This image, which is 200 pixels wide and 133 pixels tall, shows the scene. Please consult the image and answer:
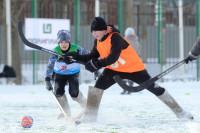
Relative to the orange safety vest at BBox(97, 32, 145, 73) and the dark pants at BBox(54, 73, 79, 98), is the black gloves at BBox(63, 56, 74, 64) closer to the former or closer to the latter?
the orange safety vest at BBox(97, 32, 145, 73)

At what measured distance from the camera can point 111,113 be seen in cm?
619

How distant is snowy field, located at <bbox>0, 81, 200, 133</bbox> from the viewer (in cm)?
477

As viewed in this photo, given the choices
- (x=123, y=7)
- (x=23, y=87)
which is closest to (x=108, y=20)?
(x=123, y=7)

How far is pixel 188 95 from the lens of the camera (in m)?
8.76

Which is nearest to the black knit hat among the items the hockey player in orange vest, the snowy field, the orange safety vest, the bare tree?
the hockey player in orange vest

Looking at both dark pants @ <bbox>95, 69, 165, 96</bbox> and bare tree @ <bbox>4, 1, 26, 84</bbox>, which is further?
bare tree @ <bbox>4, 1, 26, 84</bbox>

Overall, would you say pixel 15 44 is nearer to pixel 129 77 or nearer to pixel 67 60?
pixel 67 60

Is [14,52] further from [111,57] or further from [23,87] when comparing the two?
[111,57]

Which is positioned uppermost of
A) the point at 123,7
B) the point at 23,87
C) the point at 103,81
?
the point at 123,7

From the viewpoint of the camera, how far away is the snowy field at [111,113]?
4.77 m

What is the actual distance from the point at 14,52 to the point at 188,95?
5.43 meters

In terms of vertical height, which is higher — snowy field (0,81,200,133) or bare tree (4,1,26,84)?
bare tree (4,1,26,84)

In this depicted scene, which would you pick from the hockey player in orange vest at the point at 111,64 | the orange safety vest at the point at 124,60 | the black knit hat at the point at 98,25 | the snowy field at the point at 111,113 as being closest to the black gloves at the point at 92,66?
the hockey player in orange vest at the point at 111,64

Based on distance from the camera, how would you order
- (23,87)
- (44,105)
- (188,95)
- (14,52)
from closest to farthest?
(44,105) → (188,95) → (23,87) → (14,52)
